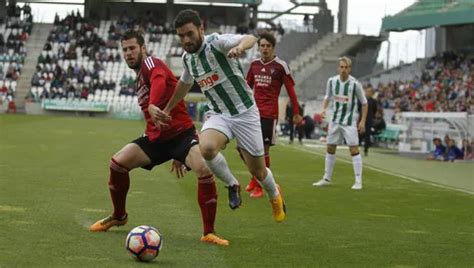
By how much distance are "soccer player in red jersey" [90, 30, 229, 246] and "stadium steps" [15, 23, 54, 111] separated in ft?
170

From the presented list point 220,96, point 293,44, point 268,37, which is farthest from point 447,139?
point 293,44

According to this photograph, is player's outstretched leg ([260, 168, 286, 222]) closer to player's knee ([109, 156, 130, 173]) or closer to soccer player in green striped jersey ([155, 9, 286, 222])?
soccer player in green striped jersey ([155, 9, 286, 222])

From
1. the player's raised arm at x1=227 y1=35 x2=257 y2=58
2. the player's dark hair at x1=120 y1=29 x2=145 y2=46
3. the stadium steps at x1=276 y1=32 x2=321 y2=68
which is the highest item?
the stadium steps at x1=276 y1=32 x2=321 y2=68

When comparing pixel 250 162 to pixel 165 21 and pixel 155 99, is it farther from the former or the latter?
pixel 165 21

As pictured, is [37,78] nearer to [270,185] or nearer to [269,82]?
[269,82]

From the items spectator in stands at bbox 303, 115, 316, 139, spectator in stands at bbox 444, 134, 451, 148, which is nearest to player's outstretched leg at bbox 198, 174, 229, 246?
spectator in stands at bbox 444, 134, 451, 148

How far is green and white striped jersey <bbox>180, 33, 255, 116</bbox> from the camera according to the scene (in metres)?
8.31

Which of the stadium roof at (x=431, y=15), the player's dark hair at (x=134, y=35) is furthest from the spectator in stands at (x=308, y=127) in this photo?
the player's dark hair at (x=134, y=35)

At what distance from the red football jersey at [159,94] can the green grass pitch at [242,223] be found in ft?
3.22

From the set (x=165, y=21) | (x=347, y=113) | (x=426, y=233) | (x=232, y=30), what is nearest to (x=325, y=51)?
(x=232, y=30)

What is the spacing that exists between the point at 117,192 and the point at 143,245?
5.94 ft

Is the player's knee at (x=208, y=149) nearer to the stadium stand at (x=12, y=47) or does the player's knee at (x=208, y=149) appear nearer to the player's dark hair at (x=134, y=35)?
the player's dark hair at (x=134, y=35)

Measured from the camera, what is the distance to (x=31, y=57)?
65188 millimetres

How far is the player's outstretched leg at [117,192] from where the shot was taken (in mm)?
8844
